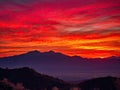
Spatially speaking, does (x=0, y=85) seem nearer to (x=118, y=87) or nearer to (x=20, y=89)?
(x=20, y=89)

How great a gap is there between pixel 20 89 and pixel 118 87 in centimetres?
5630

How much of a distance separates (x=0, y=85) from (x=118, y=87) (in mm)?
67585

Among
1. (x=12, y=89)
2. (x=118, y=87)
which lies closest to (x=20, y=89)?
(x=12, y=89)

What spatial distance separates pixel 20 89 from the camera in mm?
187750

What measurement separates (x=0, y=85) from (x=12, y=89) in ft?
32.5

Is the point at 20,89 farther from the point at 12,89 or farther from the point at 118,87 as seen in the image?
the point at 118,87

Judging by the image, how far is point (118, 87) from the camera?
198125mm

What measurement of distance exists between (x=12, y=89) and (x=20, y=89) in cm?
458

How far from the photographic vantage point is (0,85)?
194750mm

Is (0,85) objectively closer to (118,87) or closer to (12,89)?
(12,89)

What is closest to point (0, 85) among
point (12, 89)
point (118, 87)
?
point (12, 89)
